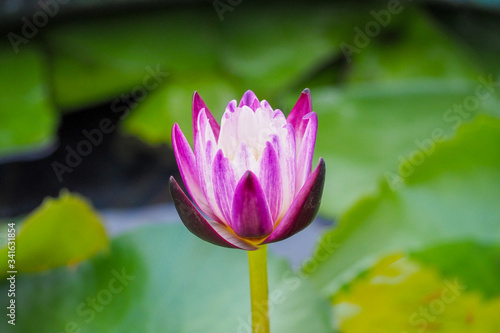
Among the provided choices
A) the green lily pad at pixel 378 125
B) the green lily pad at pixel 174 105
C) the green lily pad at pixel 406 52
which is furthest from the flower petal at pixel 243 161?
the green lily pad at pixel 406 52

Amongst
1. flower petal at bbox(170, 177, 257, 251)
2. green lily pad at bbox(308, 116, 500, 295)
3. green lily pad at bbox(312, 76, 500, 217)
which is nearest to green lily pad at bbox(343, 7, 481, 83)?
green lily pad at bbox(312, 76, 500, 217)

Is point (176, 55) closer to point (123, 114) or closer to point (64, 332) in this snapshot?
point (123, 114)

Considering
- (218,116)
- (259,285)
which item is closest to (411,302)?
(259,285)

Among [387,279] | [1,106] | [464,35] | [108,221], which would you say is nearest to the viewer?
[387,279]

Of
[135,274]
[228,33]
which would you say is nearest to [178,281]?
[135,274]

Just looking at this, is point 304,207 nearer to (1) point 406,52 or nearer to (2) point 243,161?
(2) point 243,161

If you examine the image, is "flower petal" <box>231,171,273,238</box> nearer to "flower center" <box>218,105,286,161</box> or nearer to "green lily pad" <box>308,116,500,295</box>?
"flower center" <box>218,105,286,161</box>
